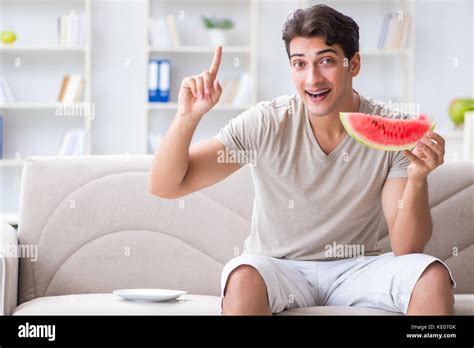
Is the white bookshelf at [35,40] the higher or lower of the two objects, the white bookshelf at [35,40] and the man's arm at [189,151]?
the higher

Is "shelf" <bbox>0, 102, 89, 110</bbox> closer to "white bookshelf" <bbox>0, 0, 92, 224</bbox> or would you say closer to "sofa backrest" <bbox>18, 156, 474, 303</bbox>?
"white bookshelf" <bbox>0, 0, 92, 224</bbox>

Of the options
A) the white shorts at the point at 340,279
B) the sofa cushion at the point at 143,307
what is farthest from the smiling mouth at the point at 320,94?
the sofa cushion at the point at 143,307

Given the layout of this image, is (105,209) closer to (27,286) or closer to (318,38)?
(27,286)

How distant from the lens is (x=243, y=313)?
1.64 meters

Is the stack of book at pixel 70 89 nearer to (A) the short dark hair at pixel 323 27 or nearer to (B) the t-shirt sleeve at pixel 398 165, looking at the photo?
(A) the short dark hair at pixel 323 27

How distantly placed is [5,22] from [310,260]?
12.2 ft

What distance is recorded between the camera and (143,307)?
6.18 feet

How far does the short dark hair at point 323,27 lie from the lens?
6.20 feet

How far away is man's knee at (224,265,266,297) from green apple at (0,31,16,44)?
366 centimetres

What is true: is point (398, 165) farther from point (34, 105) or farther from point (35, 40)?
point (35, 40)

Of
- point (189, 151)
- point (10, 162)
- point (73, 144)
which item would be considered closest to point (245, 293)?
point (189, 151)

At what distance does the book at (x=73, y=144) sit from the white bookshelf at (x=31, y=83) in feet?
0.41

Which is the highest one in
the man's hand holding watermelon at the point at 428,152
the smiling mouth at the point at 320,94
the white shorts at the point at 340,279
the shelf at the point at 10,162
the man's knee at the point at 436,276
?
the smiling mouth at the point at 320,94

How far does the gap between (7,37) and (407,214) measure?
3690 millimetres
